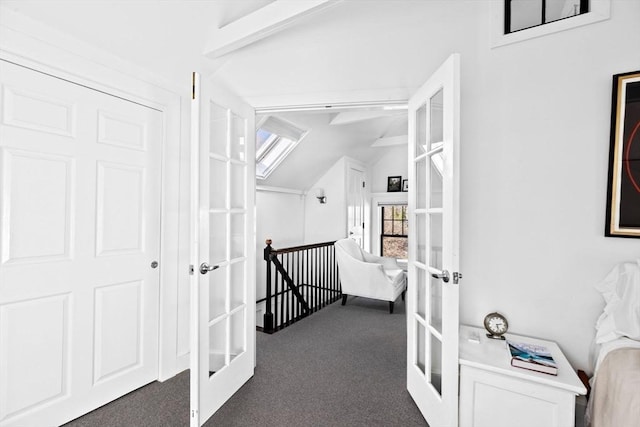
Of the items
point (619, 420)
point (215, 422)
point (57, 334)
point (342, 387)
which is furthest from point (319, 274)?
point (619, 420)

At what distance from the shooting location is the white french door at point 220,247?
164 cm

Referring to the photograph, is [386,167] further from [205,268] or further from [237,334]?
[205,268]

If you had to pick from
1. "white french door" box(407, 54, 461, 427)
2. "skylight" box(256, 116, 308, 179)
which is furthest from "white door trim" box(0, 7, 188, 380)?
"white french door" box(407, 54, 461, 427)

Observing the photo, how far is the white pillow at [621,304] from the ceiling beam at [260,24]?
206cm

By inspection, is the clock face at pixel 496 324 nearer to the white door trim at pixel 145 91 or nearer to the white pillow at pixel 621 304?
the white pillow at pixel 621 304

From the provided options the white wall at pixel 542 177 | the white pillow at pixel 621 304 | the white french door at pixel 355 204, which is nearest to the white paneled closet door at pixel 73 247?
the white wall at pixel 542 177

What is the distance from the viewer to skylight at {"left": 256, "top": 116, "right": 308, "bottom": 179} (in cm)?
359

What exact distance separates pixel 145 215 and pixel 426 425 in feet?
7.39

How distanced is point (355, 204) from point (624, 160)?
4.05m

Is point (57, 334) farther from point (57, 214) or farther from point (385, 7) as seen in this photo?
point (385, 7)

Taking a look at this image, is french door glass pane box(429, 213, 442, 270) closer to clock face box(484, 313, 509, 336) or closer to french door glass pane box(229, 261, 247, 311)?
clock face box(484, 313, 509, 336)

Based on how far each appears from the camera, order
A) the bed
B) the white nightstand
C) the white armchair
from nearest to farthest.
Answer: the bed, the white nightstand, the white armchair

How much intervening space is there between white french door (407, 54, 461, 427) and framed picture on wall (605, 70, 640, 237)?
0.85 m

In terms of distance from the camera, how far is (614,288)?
4.82 ft
